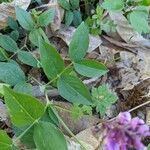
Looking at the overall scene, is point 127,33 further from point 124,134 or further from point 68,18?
point 124,134

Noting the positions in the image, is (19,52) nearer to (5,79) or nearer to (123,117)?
(5,79)

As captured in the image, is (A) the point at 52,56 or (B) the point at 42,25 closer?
(A) the point at 52,56

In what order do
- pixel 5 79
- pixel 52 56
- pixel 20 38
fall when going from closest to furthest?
pixel 52 56
pixel 5 79
pixel 20 38


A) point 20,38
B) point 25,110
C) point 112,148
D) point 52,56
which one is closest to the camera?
Result: point 112,148

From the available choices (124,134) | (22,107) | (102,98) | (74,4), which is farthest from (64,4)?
(124,134)

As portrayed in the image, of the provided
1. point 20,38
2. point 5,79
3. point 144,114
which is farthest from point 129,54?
point 5,79

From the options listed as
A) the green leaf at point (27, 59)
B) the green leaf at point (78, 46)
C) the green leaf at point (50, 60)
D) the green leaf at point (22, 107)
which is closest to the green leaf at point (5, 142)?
the green leaf at point (22, 107)

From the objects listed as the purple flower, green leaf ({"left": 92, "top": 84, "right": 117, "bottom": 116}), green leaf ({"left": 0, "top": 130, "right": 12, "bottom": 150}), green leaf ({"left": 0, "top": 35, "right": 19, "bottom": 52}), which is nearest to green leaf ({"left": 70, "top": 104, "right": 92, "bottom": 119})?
green leaf ({"left": 92, "top": 84, "right": 117, "bottom": 116})
